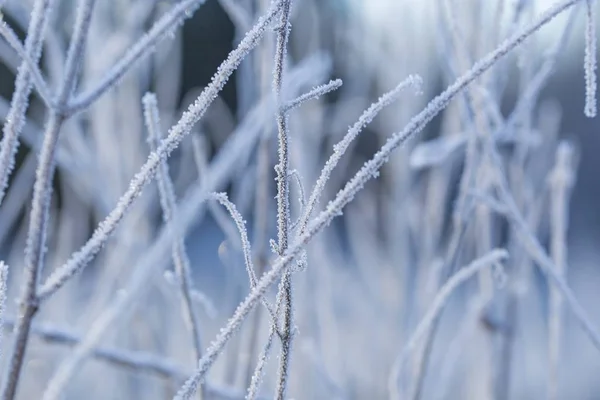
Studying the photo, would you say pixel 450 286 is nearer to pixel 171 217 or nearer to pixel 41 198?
pixel 171 217

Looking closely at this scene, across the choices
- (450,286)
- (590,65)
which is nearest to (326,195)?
(450,286)

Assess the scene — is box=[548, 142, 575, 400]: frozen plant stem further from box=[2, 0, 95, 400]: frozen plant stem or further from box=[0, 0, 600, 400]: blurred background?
box=[2, 0, 95, 400]: frozen plant stem

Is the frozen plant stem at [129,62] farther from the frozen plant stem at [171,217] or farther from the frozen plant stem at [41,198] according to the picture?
the frozen plant stem at [171,217]

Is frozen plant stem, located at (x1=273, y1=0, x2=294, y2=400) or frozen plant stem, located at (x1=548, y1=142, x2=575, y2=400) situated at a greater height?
frozen plant stem, located at (x1=548, y1=142, x2=575, y2=400)

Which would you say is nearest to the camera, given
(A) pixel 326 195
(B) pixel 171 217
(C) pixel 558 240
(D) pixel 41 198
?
(D) pixel 41 198

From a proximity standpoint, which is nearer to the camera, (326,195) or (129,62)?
(129,62)

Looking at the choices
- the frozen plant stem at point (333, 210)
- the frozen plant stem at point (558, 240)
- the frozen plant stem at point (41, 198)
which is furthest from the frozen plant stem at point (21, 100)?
the frozen plant stem at point (558, 240)

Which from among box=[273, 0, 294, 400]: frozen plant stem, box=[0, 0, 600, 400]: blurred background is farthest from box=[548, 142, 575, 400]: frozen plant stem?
box=[273, 0, 294, 400]: frozen plant stem
